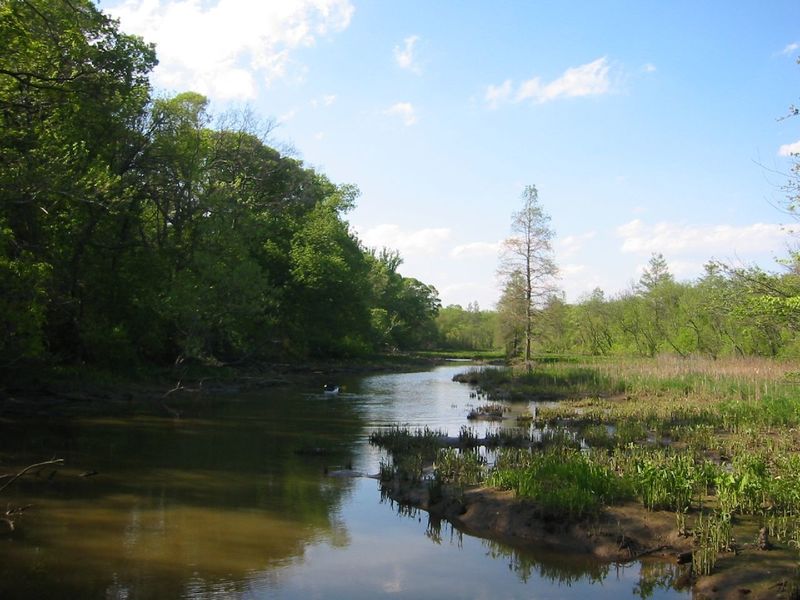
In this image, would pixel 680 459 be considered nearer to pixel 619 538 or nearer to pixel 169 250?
pixel 619 538

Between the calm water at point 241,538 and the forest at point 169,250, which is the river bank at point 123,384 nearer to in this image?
the forest at point 169,250

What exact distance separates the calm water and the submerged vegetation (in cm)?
129

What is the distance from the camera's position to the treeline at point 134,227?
1530 centimetres

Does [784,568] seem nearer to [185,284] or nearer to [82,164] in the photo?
[82,164]

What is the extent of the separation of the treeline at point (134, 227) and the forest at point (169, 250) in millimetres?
97

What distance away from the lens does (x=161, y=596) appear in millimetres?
8023

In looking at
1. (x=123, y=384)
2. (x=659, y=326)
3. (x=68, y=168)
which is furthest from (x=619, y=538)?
(x=659, y=326)

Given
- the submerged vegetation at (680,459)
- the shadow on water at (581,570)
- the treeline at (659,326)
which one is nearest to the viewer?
the shadow on water at (581,570)

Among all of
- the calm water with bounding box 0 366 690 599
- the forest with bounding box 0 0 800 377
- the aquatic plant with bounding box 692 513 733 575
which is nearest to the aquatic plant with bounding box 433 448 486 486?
the calm water with bounding box 0 366 690 599

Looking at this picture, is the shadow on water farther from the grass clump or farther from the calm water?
the grass clump

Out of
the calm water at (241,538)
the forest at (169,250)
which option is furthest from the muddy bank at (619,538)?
the forest at (169,250)

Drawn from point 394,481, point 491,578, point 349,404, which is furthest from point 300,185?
point 491,578

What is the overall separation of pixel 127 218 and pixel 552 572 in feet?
90.8

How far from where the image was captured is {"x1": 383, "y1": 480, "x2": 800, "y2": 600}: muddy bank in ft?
26.9
